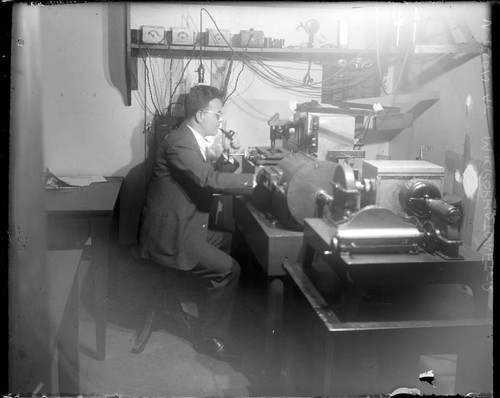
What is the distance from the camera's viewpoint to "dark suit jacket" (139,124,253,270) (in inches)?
111

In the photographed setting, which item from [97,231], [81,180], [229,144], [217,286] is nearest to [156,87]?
[229,144]

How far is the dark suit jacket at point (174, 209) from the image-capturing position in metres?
2.83

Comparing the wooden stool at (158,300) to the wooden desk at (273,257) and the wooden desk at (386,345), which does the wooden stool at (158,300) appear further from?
the wooden desk at (386,345)

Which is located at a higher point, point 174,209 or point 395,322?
point 174,209

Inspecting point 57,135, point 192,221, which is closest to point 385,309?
point 192,221

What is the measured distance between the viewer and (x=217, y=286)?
112 inches

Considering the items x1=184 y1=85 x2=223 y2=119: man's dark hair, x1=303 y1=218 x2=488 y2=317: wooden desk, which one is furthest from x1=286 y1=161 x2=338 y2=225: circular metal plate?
x1=184 y1=85 x2=223 y2=119: man's dark hair

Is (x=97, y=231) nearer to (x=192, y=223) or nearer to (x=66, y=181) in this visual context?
(x=192, y=223)

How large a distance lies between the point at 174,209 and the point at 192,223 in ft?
0.41

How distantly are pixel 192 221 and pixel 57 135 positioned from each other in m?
1.63

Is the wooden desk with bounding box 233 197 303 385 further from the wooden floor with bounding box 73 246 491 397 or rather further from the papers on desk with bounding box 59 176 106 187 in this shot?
the papers on desk with bounding box 59 176 106 187

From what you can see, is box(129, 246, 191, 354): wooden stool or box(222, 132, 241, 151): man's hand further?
box(222, 132, 241, 151): man's hand

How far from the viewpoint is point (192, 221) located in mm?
2908
